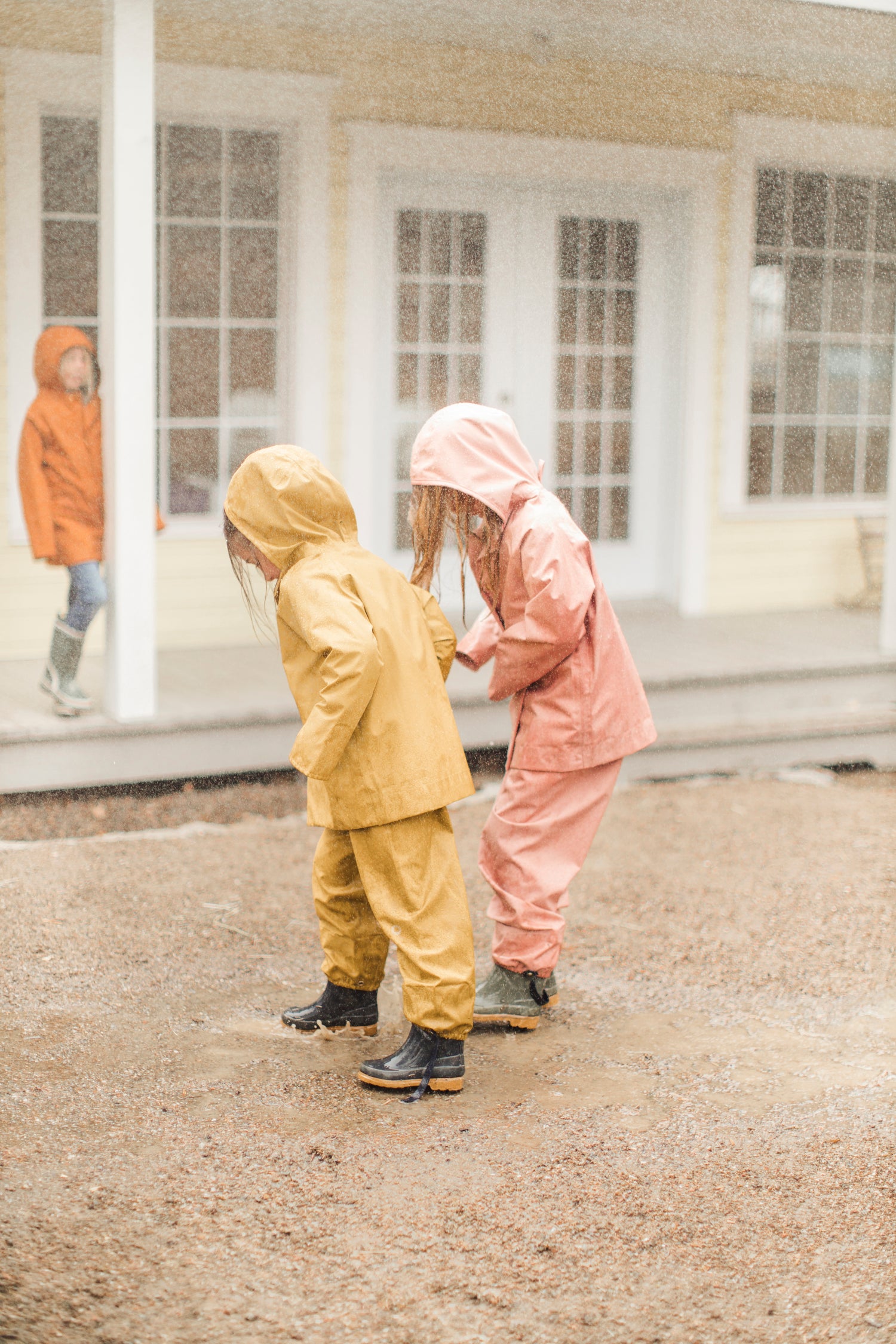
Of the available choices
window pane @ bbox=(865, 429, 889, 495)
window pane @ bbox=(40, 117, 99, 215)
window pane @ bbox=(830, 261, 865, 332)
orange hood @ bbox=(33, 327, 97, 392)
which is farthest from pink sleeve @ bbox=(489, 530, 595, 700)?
window pane @ bbox=(865, 429, 889, 495)

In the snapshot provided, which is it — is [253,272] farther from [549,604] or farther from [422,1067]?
[422,1067]

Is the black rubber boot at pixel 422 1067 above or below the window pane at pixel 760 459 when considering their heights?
below

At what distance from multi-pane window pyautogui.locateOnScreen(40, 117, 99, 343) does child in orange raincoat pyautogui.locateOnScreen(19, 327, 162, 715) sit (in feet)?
2.76

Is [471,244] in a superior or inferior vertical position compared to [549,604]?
superior

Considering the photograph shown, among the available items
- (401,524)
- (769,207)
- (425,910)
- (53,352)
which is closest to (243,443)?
(401,524)

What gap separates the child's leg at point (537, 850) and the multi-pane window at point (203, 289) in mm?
3491

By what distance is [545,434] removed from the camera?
277 inches

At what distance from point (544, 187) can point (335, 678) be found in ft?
15.9

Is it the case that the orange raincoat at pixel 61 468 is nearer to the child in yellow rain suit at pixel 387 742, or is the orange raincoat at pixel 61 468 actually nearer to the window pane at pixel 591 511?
→ the child in yellow rain suit at pixel 387 742

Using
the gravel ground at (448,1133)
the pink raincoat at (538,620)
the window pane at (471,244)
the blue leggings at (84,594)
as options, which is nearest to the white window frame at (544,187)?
the window pane at (471,244)

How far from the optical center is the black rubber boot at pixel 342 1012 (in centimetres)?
303

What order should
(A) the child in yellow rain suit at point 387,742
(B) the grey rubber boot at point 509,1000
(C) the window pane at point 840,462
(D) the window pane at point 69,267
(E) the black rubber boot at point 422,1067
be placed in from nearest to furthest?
(A) the child in yellow rain suit at point 387,742 < (E) the black rubber boot at point 422,1067 < (B) the grey rubber boot at point 509,1000 < (D) the window pane at point 69,267 < (C) the window pane at point 840,462

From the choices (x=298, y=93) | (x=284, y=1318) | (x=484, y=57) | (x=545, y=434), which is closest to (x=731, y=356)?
(x=545, y=434)

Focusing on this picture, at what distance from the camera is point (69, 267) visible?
227 inches
